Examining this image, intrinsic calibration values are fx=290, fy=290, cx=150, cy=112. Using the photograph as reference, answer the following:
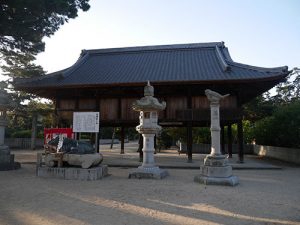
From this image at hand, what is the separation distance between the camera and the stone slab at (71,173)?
37.6 ft

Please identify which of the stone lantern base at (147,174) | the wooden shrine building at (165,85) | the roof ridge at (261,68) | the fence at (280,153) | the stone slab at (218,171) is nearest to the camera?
the stone slab at (218,171)

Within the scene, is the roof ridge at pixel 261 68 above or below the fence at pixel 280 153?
above

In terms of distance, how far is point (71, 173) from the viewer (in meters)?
11.7

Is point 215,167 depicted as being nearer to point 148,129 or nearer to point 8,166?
point 148,129

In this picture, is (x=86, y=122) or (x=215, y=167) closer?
(x=215, y=167)

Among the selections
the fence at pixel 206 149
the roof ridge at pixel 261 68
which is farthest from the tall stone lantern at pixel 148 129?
the fence at pixel 206 149

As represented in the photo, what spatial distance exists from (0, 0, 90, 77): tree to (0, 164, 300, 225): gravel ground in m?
7.62

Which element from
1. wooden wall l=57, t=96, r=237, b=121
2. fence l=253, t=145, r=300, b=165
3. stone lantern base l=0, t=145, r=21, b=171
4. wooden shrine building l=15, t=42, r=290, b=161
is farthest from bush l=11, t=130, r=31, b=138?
fence l=253, t=145, r=300, b=165

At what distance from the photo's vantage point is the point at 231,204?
24.1 ft

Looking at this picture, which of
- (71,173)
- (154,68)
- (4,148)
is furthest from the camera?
(154,68)

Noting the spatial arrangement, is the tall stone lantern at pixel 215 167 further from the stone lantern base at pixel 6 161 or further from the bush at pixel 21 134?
the bush at pixel 21 134

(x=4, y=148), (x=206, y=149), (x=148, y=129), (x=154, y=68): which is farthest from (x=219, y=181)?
(x=206, y=149)

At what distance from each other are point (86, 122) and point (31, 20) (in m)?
5.75

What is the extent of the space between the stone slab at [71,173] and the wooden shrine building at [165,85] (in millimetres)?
6644
